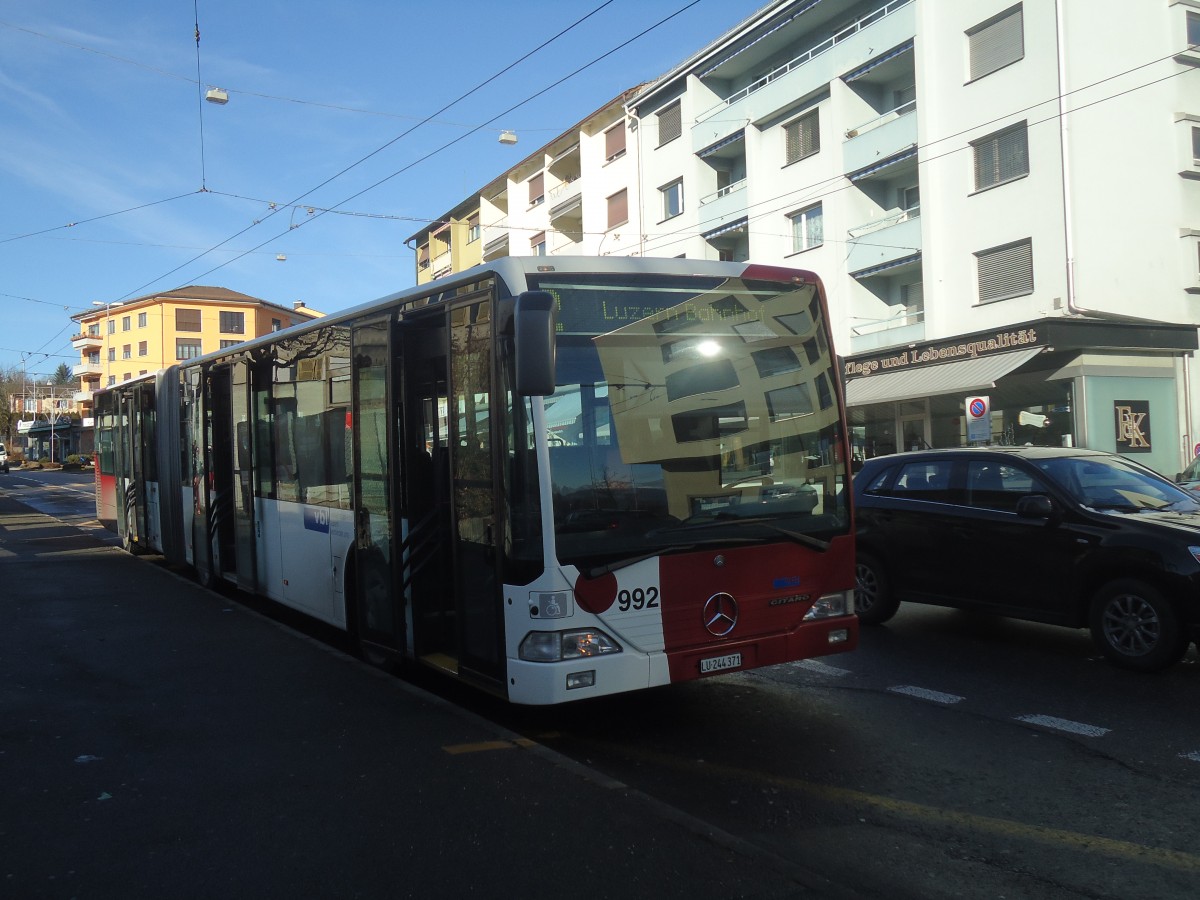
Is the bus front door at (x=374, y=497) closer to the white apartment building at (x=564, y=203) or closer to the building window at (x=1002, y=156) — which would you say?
the building window at (x=1002, y=156)

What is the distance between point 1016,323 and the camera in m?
23.3

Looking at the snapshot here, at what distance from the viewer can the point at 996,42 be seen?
2412 cm

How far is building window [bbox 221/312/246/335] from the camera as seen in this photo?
8881cm

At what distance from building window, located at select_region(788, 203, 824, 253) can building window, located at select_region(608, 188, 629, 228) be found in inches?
372

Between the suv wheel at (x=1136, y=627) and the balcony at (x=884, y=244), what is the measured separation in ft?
66.3

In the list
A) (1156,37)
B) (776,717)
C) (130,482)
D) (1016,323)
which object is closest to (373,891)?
(776,717)

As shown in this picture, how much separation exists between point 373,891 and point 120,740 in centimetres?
291

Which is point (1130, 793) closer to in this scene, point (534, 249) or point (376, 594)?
point (376, 594)

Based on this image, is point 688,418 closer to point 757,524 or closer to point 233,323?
point 757,524

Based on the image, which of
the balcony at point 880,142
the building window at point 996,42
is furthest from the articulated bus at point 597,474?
the balcony at point 880,142

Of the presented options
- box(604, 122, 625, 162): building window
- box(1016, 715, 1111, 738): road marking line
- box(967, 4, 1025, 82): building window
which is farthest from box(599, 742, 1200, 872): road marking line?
box(604, 122, 625, 162): building window

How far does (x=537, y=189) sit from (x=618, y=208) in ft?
26.7

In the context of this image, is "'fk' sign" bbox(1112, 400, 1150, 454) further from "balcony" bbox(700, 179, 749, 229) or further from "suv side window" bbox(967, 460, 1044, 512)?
"suv side window" bbox(967, 460, 1044, 512)

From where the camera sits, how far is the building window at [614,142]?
38812mm
